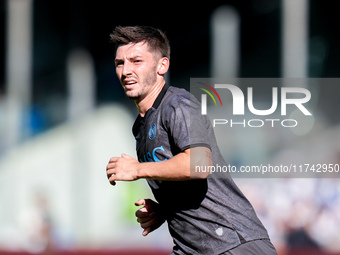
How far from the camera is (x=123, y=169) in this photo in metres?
3.62

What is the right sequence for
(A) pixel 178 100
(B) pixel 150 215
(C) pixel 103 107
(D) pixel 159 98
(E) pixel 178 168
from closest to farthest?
1. (E) pixel 178 168
2. (A) pixel 178 100
3. (D) pixel 159 98
4. (B) pixel 150 215
5. (C) pixel 103 107

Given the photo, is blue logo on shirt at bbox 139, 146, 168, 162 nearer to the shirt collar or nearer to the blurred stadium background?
the shirt collar

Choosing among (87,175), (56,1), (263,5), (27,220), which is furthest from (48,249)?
(263,5)

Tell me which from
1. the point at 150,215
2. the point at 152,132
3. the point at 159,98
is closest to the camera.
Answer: the point at 152,132

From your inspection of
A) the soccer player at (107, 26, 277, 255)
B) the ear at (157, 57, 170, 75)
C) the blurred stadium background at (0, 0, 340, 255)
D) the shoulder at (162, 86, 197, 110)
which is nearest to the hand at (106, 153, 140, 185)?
the soccer player at (107, 26, 277, 255)

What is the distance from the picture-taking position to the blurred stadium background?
11.1 m

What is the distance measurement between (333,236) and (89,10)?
23.6 ft

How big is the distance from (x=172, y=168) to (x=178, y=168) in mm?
35

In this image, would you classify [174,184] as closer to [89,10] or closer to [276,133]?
[276,133]

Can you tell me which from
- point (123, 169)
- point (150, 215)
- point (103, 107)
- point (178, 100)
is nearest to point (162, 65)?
point (178, 100)

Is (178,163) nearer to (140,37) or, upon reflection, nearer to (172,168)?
(172,168)

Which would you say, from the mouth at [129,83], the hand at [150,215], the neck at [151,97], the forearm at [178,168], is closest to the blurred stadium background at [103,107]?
the hand at [150,215]

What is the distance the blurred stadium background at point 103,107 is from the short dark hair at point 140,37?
23.1 feet

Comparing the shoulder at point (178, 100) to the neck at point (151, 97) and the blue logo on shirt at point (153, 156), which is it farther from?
the blue logo on shirt at point (153, 156)
